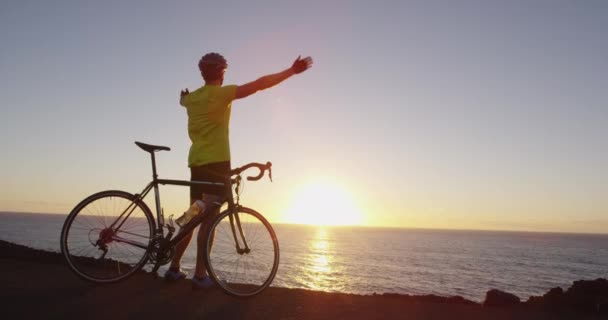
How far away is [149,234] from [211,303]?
1.09 m

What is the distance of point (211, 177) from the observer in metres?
5.20

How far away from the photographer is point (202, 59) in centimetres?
535

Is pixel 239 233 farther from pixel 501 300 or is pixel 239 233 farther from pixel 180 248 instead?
pixel 501 300

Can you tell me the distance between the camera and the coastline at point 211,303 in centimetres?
419

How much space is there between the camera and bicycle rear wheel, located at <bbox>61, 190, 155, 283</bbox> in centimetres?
486

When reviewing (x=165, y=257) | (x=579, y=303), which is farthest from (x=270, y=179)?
(x=579, y=303)

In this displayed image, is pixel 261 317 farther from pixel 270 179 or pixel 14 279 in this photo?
pixel 14 279

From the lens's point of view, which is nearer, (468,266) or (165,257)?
(165,257)

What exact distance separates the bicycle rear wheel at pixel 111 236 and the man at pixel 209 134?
0.52 meters

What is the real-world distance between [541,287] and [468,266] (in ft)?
113

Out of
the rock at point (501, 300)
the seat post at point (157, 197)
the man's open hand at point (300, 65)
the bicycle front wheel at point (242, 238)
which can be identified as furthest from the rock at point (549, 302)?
the seat post at point (157, 197)

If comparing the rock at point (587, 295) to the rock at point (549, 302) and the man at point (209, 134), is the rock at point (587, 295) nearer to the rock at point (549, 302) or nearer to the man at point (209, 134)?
the rock at point (549, 302)

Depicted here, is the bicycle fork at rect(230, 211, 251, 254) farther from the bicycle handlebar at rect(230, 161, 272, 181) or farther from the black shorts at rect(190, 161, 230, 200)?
the bicycle handlebar at rect(230, 161, 272, 181)

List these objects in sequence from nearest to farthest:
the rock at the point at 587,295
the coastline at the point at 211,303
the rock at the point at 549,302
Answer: the coastline at the point at 211,303 → the rock at the point at 587,295 → the rock at the point at 549,302
